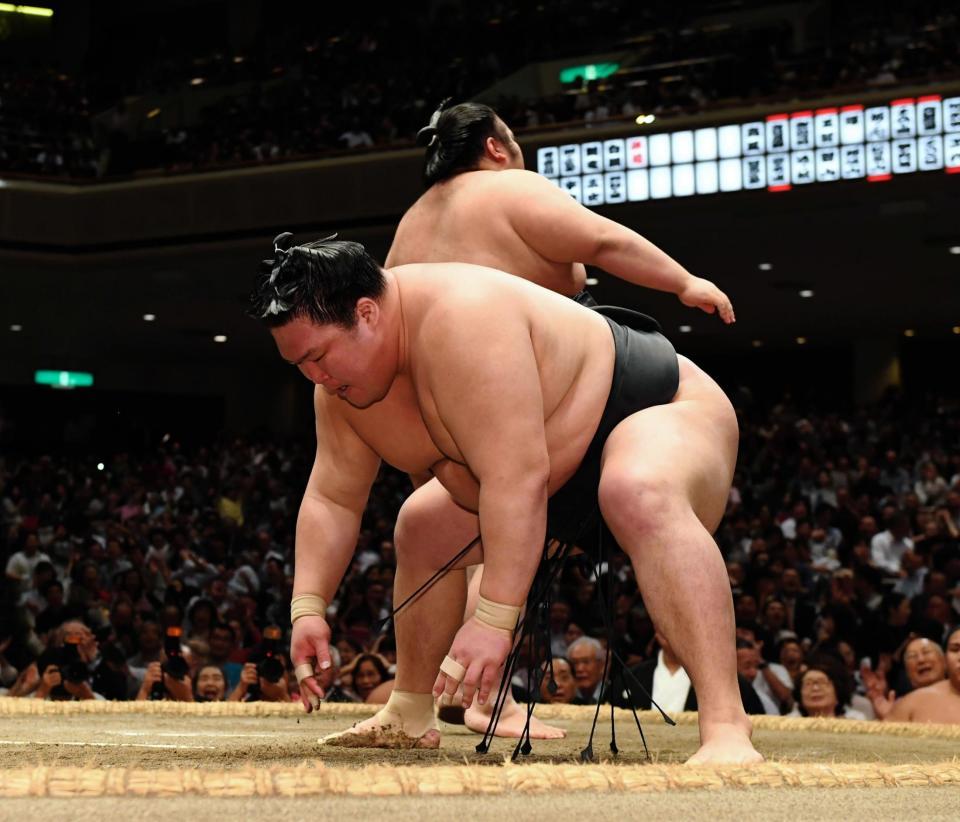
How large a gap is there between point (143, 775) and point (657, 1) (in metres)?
11.2

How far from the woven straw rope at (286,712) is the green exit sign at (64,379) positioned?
37.6 ft

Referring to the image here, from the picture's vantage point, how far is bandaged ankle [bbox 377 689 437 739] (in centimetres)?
173

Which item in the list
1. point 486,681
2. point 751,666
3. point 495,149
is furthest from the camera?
point 751,666

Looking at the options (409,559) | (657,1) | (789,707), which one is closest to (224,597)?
(789,707)

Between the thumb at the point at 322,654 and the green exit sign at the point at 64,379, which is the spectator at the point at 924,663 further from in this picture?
the green exit sign at the point at 64,379

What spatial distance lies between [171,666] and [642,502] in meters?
2.50

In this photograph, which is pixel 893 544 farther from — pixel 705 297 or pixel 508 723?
pixel 705 297

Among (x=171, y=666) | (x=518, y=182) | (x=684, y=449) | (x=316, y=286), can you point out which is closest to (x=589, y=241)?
(x=518, y=182)

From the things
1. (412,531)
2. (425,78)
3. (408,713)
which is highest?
(425,78)

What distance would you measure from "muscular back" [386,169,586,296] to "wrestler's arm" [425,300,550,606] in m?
0.46

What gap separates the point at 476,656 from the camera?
1331mm

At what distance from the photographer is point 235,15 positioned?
1338 centimetres

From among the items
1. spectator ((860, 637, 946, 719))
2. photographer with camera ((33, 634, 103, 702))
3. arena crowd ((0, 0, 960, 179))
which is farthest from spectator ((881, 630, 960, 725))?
arena crowd ((0, 0, 960, 179))

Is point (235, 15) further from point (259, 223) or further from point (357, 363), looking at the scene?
point (357, 363)
